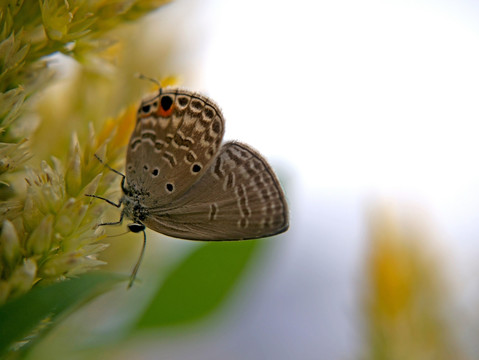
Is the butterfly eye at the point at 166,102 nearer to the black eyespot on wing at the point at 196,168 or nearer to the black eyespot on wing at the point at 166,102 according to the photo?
the black eyespot on wing at the point at 166,102

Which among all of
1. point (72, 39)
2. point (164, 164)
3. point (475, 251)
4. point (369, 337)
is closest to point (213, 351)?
point (475, 251)

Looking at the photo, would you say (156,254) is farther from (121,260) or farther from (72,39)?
(72,39)

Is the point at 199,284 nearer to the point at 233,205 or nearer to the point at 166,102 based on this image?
the point at 233,205

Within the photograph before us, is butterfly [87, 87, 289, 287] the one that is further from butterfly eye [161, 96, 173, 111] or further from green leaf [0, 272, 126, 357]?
green leaf [0, 272, 126, 357]

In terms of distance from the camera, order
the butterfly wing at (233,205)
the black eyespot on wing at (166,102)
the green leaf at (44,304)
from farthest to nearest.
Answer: the butterfly wing at (233,205)
the black eyespot on wing at (166,102)
the green leaf at (44,304)

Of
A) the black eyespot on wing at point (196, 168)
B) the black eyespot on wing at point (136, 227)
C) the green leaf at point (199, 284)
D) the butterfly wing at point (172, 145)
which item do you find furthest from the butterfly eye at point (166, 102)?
the green leaf at point (199, 284)

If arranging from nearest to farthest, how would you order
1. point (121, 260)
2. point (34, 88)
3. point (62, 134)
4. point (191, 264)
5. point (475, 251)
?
point (34, 88) → point (62, 134) → point (121, 260) → point (191, 264) → point (475, 251)

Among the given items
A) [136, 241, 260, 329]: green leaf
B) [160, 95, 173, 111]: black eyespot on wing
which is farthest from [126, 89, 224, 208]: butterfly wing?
[136, 241, 260, 329]: green leaf
